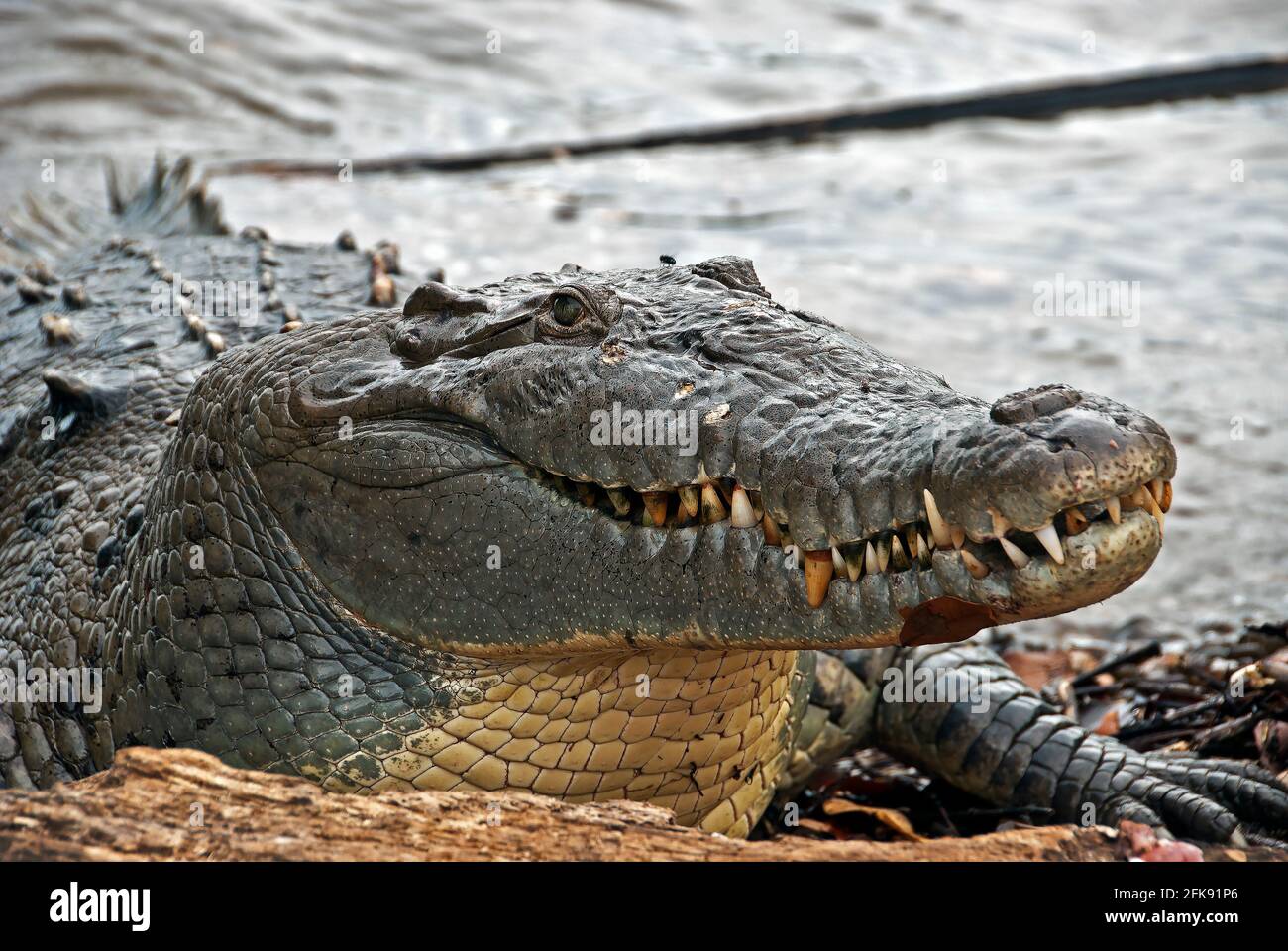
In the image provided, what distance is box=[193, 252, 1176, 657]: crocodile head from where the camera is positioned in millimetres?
2111

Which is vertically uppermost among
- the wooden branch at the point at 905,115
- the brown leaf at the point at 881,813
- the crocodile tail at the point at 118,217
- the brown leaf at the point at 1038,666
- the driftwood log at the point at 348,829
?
the wooden branch at the point at 905,115

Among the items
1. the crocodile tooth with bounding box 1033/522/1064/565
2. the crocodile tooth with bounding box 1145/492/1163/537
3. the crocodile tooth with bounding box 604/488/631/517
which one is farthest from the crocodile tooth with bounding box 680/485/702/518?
the crocodile tooth with bounding box 1145/492/1163/537

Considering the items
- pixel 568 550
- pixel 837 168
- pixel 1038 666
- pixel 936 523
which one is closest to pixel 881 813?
pixel 1038 666

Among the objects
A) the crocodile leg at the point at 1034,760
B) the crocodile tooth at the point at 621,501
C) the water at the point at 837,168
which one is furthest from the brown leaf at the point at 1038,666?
the crocodile tooth at the point at 621,501

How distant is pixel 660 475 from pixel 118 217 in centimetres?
487

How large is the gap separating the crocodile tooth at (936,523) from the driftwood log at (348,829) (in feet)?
1.93

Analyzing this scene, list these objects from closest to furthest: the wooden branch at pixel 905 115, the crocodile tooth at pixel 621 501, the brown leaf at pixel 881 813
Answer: the crocodile tooth at pixel 621 501 → the brown leaf at pixel 881 813 → the wooden branch at pixel 905 115

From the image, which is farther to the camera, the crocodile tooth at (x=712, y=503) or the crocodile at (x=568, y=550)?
the crocodile tooth at (x=712, y=503)

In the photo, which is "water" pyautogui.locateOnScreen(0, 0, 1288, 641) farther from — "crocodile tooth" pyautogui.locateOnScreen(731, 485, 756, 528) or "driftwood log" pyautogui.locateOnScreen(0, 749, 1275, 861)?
"crocodile tooth" pyautogui.locateOnScreen(731, 485, 756, 528)

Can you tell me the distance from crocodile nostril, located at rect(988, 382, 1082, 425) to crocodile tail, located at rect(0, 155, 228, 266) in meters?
4.38

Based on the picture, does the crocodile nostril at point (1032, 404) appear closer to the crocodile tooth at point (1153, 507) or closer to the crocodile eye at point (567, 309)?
the crocodile tooth at point (1153, 507)

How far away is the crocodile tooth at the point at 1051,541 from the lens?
208 cm

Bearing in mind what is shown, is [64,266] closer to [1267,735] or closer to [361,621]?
[361,621]

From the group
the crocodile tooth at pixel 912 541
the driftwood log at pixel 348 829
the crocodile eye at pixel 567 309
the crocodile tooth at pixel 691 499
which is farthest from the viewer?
the crocodile eye at pixel 567 309
